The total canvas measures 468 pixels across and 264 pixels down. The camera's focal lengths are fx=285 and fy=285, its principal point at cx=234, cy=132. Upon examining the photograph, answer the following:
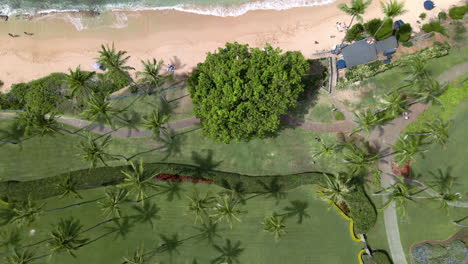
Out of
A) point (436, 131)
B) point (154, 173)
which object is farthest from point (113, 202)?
point (436, 131)

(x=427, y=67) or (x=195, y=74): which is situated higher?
(x=427, y=67)

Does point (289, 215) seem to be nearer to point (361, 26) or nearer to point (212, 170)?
point (212, 170)

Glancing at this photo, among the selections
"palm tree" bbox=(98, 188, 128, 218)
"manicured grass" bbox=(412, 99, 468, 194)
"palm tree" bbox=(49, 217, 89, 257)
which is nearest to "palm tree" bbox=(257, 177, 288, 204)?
"palm tree" bbox=(98, 188, 128, 218)

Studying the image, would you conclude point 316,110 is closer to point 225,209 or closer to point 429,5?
point 225,209

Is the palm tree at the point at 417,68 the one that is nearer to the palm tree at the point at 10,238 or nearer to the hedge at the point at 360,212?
the hedge at the point at 360,212

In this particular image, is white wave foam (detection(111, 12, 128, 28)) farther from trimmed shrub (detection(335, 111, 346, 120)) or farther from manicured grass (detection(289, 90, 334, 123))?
trimmed shrub (detection(335, 111, 346, 120))

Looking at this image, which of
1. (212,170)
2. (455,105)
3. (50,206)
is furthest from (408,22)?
(50,206)

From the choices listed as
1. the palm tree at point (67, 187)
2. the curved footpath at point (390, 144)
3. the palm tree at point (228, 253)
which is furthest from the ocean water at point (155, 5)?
the palm tree at point (228, 253)
